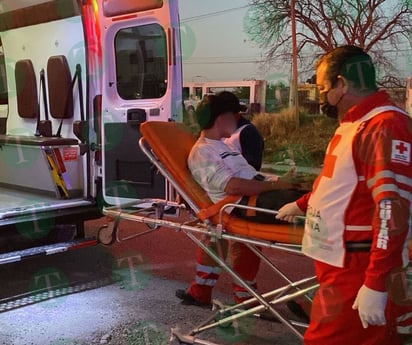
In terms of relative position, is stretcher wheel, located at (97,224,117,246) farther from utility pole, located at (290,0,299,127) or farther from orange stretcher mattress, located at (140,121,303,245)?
utility pole, located at (290,0,299,127)

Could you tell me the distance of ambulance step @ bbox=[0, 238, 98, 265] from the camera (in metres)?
4.16

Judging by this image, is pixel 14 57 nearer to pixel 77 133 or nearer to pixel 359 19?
pixel 77 133

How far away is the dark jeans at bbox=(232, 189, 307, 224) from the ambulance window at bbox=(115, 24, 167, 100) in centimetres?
187

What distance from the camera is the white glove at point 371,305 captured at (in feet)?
6.69

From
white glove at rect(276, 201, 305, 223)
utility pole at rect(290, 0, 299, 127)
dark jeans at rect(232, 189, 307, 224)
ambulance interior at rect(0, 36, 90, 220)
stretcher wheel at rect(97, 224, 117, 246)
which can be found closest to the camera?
white glove at rect(276, 201, 305, 223)

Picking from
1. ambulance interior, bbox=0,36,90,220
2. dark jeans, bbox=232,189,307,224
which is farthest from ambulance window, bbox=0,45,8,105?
dark jeans, bbox=232,189,307,224

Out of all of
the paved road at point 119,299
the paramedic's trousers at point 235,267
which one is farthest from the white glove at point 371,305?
the paved road at point 119,299

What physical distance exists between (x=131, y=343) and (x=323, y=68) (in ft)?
7.08

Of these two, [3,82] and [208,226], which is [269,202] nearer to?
[208,226]

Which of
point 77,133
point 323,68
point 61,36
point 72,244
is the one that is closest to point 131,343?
point 72,244

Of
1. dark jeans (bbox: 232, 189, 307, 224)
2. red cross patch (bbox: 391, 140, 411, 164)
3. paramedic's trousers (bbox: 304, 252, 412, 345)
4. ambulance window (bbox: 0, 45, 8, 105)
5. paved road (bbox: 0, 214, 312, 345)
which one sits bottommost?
paved road (bbox: 0, 214, 312, 345)

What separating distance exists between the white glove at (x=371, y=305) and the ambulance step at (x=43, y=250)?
→ 2820 millimetres

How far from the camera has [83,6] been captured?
196 inches

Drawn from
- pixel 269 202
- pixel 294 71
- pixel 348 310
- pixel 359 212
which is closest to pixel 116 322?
pixel 269 202
